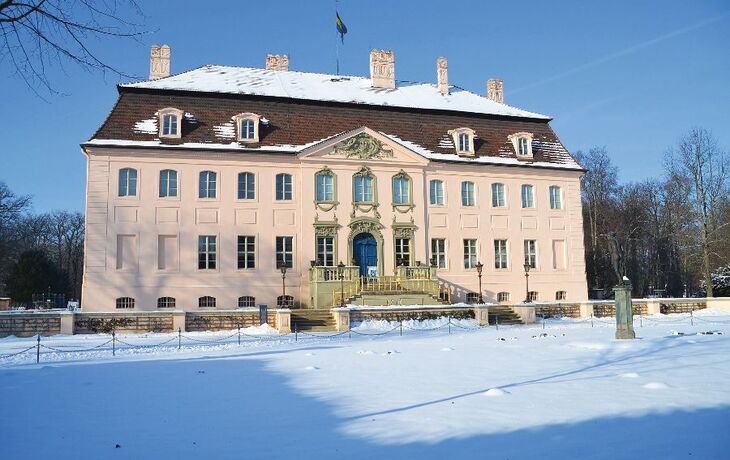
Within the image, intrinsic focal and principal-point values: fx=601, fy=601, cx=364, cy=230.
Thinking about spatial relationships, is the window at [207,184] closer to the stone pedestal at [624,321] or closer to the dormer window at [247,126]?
the dormer window at [247,126]

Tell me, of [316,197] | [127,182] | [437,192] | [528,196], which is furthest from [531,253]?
[127,182]

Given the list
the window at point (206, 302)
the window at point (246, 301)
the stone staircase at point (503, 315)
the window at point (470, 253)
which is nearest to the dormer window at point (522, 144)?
the window at point (470, 253)

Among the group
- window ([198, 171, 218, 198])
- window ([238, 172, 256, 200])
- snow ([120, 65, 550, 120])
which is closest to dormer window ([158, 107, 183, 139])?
snow ([120, 65, 550, 120])

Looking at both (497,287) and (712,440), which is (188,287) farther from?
(712,440)

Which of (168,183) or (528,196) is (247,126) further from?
(528,196)

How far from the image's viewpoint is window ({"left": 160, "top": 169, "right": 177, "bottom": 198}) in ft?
100

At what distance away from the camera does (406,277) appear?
31.0m

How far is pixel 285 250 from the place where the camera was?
1250 inches

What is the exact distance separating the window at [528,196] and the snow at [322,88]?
15.1 feet

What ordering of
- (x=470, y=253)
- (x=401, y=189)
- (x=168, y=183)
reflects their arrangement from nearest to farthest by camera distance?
(x=168, y=183) < (x=401, y=189) < (x=470, y=253)

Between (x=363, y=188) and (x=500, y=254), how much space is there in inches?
362

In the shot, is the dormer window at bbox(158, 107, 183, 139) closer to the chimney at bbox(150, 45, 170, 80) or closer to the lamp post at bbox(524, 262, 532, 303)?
the chimney at bbox(150, 45, 170, 80)

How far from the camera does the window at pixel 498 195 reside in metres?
35.9

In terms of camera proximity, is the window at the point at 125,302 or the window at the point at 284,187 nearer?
the window at the point at 125,302
